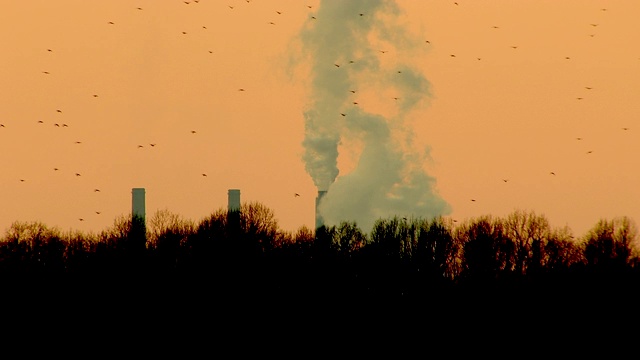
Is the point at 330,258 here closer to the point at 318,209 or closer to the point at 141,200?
the point at 318,209

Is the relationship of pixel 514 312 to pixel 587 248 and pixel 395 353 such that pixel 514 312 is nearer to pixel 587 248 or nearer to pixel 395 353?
pixel 395 353

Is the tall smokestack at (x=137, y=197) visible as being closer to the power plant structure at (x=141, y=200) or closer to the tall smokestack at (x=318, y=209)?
the power plant structure at (x=141, y=200)

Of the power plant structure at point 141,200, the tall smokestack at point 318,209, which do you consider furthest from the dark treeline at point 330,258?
the power plant structure at point 141,200

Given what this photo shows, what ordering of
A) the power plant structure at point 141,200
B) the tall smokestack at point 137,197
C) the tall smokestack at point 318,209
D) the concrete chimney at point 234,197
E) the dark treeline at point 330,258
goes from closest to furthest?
the dark treeline at point 330,258 → the tall smokestack at point 318,209 → the power plant structure at point 141,200 → the concrete chimney at point 234,197 → the tall smokestack at point 137,197

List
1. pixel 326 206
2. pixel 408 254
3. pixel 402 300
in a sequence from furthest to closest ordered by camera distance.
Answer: pixel 326 206 < pixel 408 254 < pixel 402 300

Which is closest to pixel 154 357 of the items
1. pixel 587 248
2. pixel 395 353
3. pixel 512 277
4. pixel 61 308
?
pixel 395 353

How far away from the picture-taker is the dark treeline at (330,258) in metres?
73.5

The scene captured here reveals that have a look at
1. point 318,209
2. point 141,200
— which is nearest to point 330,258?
point 318,209

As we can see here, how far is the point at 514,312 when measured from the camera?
6550 cm

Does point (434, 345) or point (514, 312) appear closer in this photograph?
point (434, 345)

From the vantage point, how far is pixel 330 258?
81.9m

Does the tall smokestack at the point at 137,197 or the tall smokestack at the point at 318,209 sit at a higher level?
the tall smokestack at the point at 137,197

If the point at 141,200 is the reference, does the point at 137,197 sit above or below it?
above

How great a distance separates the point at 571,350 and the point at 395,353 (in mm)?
6667
